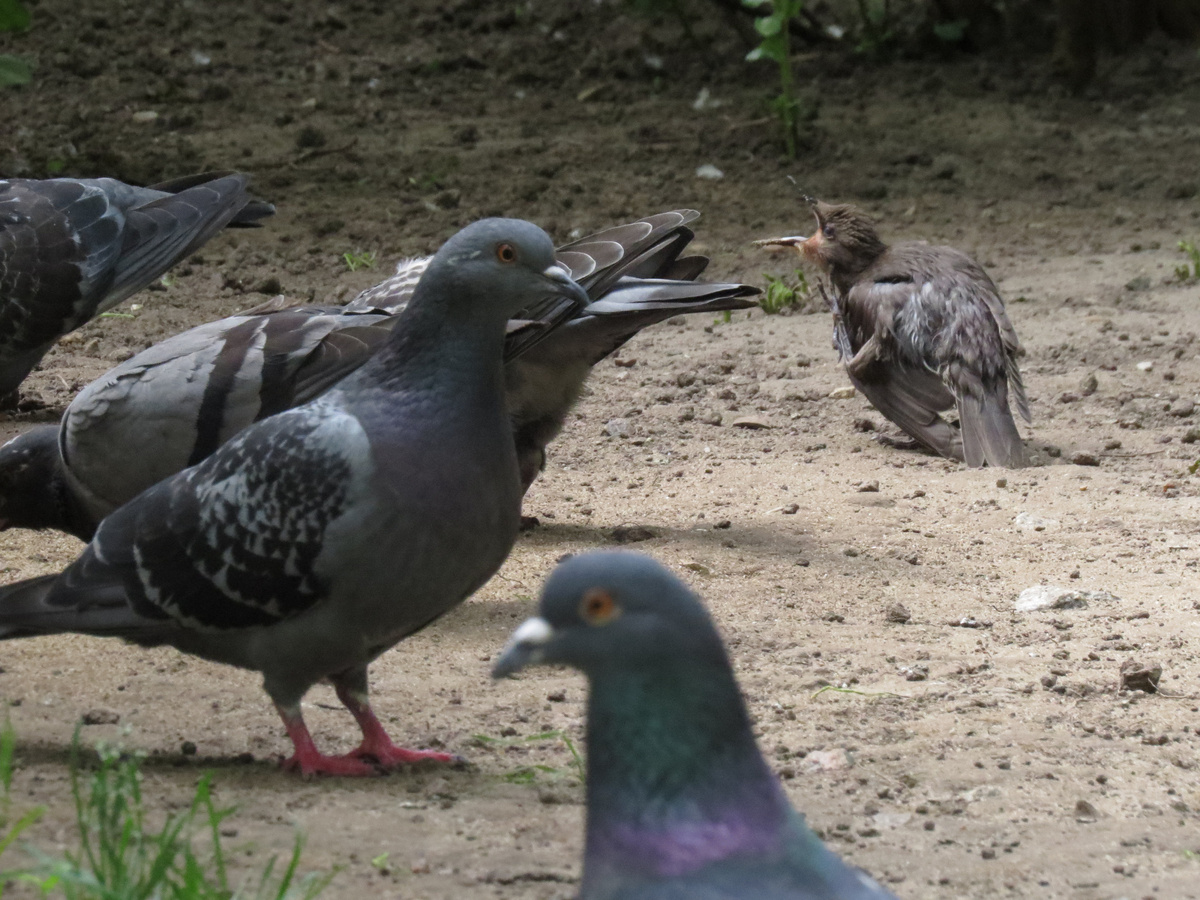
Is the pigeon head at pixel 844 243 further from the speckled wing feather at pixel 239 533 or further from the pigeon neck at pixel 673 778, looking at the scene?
the pigeon neck at pixel 673 778

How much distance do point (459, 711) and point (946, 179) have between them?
283 inches

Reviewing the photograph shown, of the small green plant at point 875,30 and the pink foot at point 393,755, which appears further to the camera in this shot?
the small green plant at point 875,30

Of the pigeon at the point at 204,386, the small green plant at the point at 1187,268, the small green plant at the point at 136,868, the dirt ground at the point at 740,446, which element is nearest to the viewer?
the small green plant at the point at 136,868

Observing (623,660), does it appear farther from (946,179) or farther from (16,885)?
(946,179)

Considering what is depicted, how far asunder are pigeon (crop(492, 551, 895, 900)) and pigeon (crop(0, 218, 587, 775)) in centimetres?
141

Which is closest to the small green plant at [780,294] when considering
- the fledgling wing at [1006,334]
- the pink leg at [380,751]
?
the fledgling wing at [1006,334]

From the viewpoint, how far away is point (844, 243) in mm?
7488

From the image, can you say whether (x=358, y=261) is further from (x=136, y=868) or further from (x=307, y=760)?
(x=136, y=868)

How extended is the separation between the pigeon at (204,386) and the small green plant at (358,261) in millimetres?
3152

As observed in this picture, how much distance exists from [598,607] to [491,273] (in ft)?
5.51

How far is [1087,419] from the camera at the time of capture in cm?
682

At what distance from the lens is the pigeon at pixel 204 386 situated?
14.3 feet

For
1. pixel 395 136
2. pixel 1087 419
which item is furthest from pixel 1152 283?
pixel 395 136

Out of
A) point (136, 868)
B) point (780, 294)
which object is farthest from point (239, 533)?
point (780, 294)
